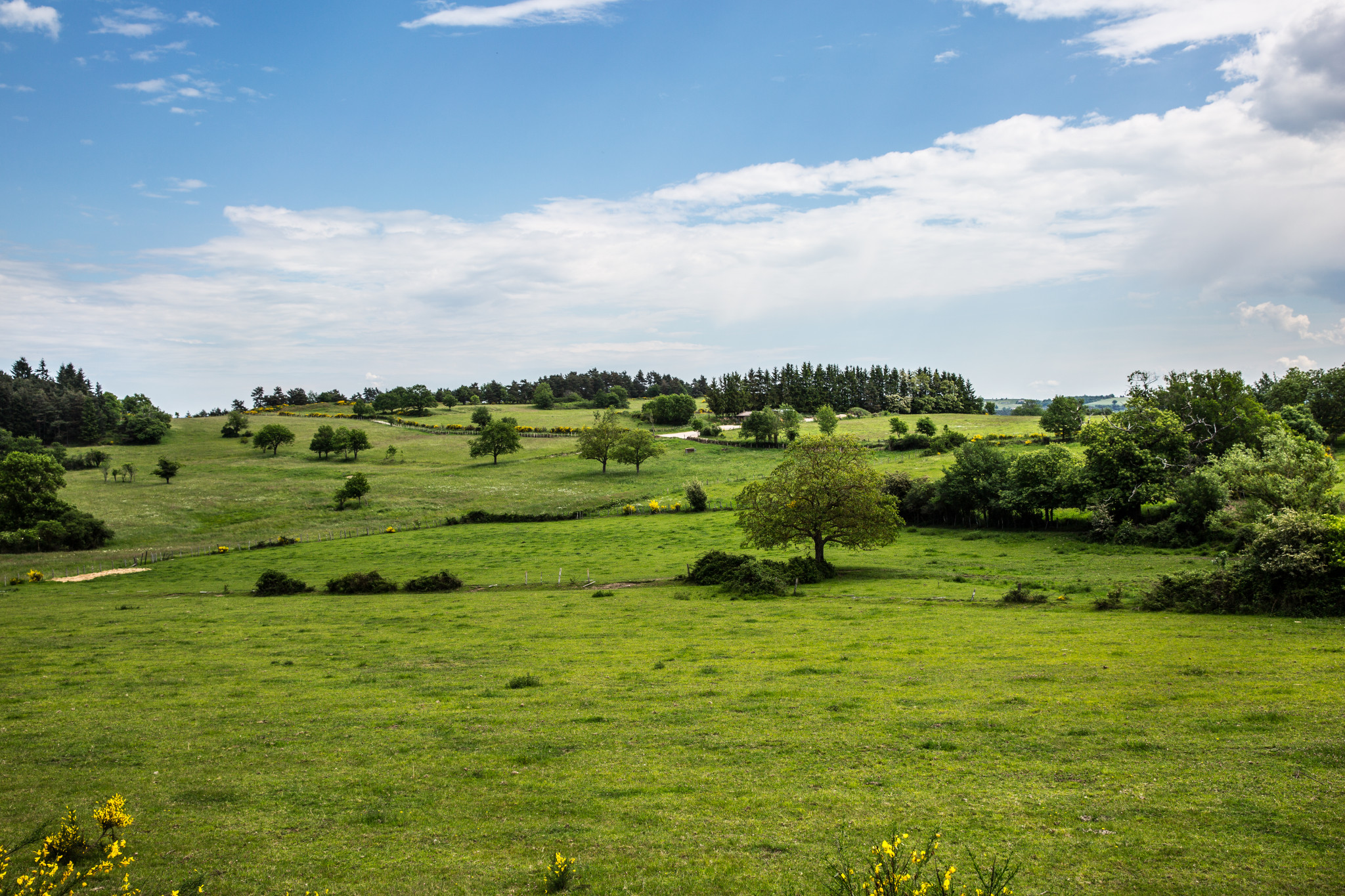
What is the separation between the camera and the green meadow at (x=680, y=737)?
33.4ft

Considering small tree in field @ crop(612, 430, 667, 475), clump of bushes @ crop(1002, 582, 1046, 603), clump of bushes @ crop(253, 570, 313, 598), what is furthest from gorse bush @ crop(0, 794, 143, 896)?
small tree in field @ crop(612, 430, 667, 475)

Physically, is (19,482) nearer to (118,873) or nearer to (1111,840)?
(118,873)

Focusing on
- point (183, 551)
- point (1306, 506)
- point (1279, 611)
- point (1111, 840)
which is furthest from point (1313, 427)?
point (183, 551)

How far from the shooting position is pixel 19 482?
63.2m

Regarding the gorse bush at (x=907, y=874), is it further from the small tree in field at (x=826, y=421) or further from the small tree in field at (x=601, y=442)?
the small tree in field at (x=826, y=421)

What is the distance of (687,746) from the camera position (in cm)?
1538

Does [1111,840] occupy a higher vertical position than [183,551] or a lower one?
higher

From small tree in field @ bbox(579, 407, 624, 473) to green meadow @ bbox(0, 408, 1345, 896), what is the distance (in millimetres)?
65662

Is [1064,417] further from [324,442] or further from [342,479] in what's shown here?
[324,442]

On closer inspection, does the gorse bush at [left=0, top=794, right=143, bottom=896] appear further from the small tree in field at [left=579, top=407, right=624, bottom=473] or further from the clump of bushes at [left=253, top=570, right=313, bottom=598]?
the small tree in field at [left=579, top=407, right=624, bottom=473]

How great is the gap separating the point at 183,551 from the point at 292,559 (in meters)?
13.5

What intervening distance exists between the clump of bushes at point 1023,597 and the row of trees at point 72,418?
487 ft

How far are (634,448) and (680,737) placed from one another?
88.2 meters

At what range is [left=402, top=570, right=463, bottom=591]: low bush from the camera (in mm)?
43906
